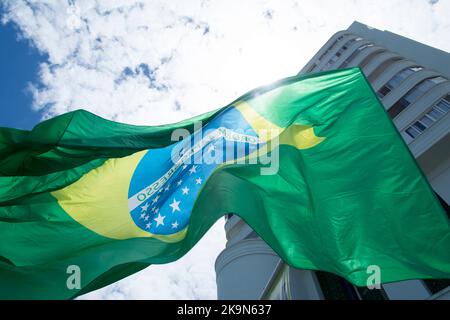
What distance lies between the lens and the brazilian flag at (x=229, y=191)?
3943mm

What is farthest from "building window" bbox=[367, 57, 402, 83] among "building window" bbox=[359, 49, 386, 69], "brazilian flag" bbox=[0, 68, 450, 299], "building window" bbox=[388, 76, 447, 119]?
"brazilian flag" bbox=[0, 68, 450, 299]

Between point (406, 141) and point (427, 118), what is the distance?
1568 mm

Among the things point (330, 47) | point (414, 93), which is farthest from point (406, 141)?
point (330, 47)

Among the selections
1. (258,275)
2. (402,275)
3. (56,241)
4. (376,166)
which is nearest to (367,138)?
(376,166)

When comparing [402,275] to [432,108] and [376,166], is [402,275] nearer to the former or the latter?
[376,166]

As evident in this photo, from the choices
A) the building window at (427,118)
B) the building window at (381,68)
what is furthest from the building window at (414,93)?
the building window at (381,68)

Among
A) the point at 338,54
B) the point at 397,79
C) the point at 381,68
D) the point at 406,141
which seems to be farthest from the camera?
the point at 338,54

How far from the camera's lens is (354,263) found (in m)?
3.75

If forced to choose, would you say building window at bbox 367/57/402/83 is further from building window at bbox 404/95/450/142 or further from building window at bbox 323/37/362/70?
building window at bbox 404/95/450/142

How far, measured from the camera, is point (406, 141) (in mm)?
12133

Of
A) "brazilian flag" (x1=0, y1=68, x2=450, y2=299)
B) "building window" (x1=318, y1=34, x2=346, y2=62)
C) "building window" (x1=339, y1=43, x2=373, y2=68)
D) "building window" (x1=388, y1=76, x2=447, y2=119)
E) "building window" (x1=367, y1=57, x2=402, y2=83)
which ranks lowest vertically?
"brazilian flag" (x1=0, y1=68, x2=450, y2=299)

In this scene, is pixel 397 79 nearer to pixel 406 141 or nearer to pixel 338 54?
pixel 406 141

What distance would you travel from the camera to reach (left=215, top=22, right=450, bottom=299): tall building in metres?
8.98
